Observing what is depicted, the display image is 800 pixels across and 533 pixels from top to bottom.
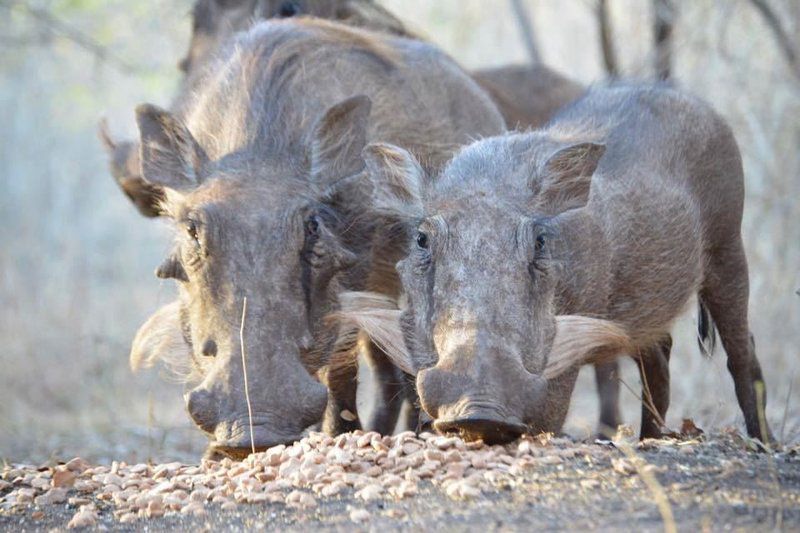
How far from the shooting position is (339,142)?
16.4 ft

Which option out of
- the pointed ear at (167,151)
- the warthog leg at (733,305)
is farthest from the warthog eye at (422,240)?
the warthog leg at (733,305)

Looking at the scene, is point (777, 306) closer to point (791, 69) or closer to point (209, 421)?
point (791, 69)

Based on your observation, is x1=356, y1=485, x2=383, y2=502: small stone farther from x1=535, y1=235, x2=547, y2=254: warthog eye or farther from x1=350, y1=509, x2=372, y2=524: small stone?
x1=535, y1=235, x2=547, y2=254: warthog eye

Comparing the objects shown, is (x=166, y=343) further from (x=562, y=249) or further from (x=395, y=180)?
(x=562, y=249)

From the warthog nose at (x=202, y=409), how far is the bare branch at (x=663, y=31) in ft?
15.5

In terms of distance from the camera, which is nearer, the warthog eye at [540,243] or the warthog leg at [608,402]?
the warthog eye at [540,243]

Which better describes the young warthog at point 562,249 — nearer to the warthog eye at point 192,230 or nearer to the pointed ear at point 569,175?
the pointed ear at point 569,175

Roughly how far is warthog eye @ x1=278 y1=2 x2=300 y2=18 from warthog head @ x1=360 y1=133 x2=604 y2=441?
3.09 metres

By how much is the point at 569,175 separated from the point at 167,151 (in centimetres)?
165

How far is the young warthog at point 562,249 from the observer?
379 centimetres

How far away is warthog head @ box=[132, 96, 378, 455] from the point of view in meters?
4.20

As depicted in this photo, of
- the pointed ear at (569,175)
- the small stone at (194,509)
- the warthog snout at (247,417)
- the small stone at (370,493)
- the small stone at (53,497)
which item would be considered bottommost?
the small stone at (53,497)

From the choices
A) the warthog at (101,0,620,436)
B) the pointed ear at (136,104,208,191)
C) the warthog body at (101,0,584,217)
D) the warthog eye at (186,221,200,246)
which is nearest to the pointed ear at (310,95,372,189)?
the pointed ear at (136,104,208,191)

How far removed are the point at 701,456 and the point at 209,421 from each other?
158cm
